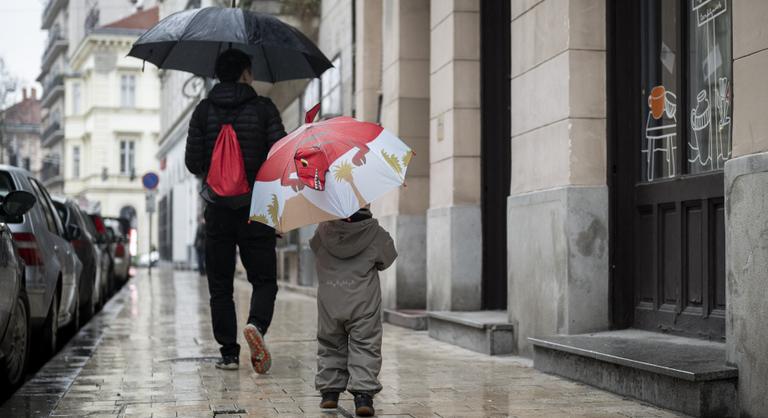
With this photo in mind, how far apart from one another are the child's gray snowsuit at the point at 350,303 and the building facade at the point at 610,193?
159 cm

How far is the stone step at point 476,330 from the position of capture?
994 cm

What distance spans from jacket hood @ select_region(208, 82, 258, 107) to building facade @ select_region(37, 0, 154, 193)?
84.2m

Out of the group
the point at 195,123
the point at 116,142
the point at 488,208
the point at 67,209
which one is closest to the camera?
the point at 195,123

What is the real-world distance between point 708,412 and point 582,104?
3204 millimetres

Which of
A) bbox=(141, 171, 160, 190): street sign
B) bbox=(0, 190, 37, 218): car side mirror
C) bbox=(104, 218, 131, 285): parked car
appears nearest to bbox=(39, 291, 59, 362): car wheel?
bbox=(0, 190, 37, 218): car side mirror

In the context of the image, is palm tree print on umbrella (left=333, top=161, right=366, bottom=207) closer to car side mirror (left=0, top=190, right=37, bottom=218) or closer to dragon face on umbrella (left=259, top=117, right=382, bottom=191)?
dragon face on umbrella (left=259, top=117, right=382, bottom=191)

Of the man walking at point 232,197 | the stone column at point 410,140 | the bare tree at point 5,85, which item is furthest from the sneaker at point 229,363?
the bare tree at point 5,85

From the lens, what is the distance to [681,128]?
8.26 m

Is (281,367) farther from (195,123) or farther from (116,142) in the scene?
(116,142)

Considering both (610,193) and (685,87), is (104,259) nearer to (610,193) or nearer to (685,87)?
(610,193)

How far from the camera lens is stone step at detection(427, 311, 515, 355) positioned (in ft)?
32.6

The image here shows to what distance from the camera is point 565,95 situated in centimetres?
898

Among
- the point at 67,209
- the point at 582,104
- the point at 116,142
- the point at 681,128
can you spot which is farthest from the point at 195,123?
the point at 116,142

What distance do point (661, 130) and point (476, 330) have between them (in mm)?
2595
